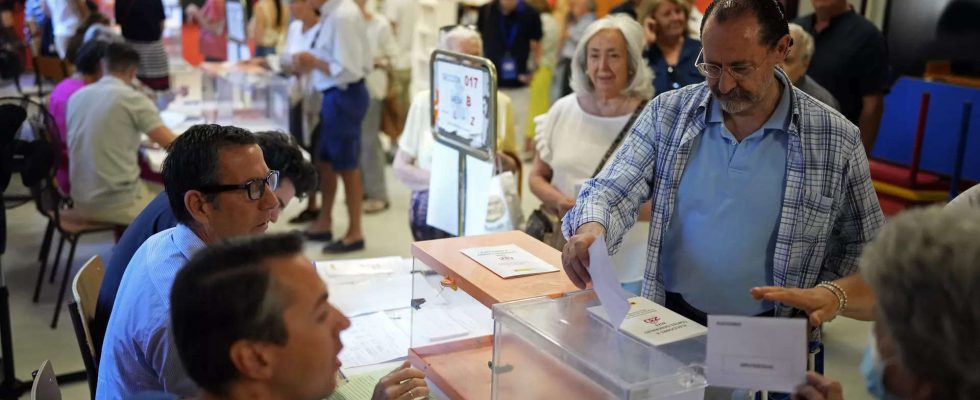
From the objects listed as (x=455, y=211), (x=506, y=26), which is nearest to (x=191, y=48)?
(x=506, y=26)

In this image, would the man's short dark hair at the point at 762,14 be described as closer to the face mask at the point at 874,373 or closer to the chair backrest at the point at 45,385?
the face mask at the point at 874,373

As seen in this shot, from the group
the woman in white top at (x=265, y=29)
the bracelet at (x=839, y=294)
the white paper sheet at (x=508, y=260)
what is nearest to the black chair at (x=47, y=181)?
the white paper sheet at (x=508, y=260)

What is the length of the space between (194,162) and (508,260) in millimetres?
779

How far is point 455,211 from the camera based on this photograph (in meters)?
3.91

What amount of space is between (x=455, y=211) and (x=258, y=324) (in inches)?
A: 97.5

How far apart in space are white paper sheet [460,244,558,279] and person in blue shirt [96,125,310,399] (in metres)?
0.52

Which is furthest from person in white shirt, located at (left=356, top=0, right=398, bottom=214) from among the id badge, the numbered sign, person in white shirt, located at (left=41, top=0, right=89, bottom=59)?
the numbered sign

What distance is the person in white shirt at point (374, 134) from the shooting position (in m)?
6.80

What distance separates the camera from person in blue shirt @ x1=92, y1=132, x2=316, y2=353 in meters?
2.58

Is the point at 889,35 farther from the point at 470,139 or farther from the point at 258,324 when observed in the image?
the point at 258,324

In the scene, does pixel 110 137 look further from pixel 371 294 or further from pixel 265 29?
pixel 265 29

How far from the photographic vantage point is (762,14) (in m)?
2.02

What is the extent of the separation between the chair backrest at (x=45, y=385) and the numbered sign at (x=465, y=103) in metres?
1.77

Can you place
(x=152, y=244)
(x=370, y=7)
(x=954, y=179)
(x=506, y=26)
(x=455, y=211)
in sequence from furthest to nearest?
1. (x=506, y=26)
2. (x=370, y=7)
3. (x=954, y=179)
4. (x=455, y=211)
5. (x=152, y=244)
